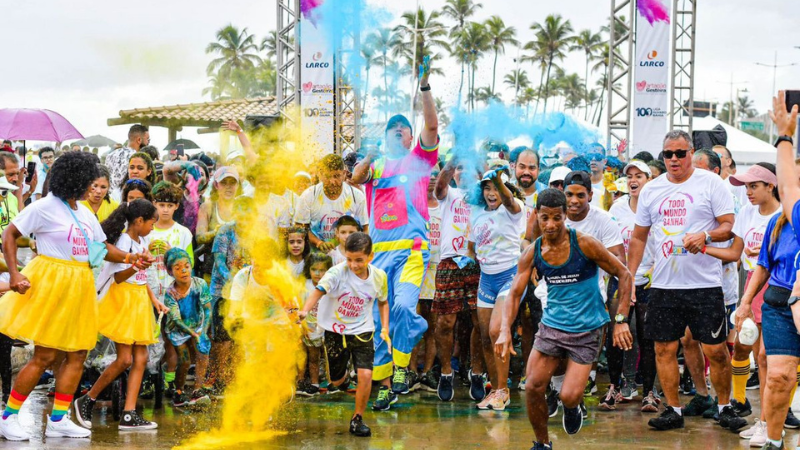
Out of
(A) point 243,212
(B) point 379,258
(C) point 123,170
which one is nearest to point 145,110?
(C) point 123,170

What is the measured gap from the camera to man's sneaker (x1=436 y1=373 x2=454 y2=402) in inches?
324

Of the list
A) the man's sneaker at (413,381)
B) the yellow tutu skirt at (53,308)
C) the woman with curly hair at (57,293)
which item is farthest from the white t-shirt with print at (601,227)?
the yellow tutu skirt at (53,308)

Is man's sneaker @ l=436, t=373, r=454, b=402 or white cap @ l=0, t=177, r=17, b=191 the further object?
man's sneaker @ l=436, t=373, r=454, b=402

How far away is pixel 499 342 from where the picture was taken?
6.09 metres

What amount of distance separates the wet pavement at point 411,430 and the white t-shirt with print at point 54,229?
1367 millimetres

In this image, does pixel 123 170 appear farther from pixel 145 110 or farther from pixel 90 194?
pixel 145 110

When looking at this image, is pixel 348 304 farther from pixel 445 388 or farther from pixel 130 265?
pixel 130 265

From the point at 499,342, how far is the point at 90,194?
3825 millimetres

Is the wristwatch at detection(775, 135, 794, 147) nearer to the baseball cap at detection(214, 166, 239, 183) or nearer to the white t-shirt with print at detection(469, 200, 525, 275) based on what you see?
the white t-shirt with print at detection(469, 200, 525, 275)

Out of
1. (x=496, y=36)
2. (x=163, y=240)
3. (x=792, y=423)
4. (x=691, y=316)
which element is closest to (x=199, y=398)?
(x=163, y=240)

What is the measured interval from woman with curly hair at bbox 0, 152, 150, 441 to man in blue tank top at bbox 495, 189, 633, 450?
2.90 metres

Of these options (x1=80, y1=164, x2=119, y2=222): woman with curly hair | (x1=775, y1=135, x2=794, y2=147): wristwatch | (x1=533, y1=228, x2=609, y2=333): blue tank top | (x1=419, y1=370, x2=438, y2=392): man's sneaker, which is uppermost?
(x1=775, y1=135, x2=794, y2=147): wristwatch

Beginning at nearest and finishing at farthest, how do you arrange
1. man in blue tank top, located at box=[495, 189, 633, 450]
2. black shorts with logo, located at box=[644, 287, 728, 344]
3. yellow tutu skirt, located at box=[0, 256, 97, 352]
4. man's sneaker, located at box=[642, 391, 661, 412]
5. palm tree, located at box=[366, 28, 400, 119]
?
man in blue tank top, located at box=[495, 189, 633, 450] < yellow tutu skirt, located at box=[0, 256, 97, 352] < black shorts with logo, located at box=[644, 287, 728, 344] < man's sneaker, located at box=[642, 391, 661, 412] < palm tree, located at box=[366, 28, 400, 119]

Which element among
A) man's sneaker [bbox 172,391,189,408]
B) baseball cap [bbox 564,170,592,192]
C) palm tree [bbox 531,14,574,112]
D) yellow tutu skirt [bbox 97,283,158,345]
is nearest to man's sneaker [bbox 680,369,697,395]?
baseball cap [bbox 564,170,592,192]
